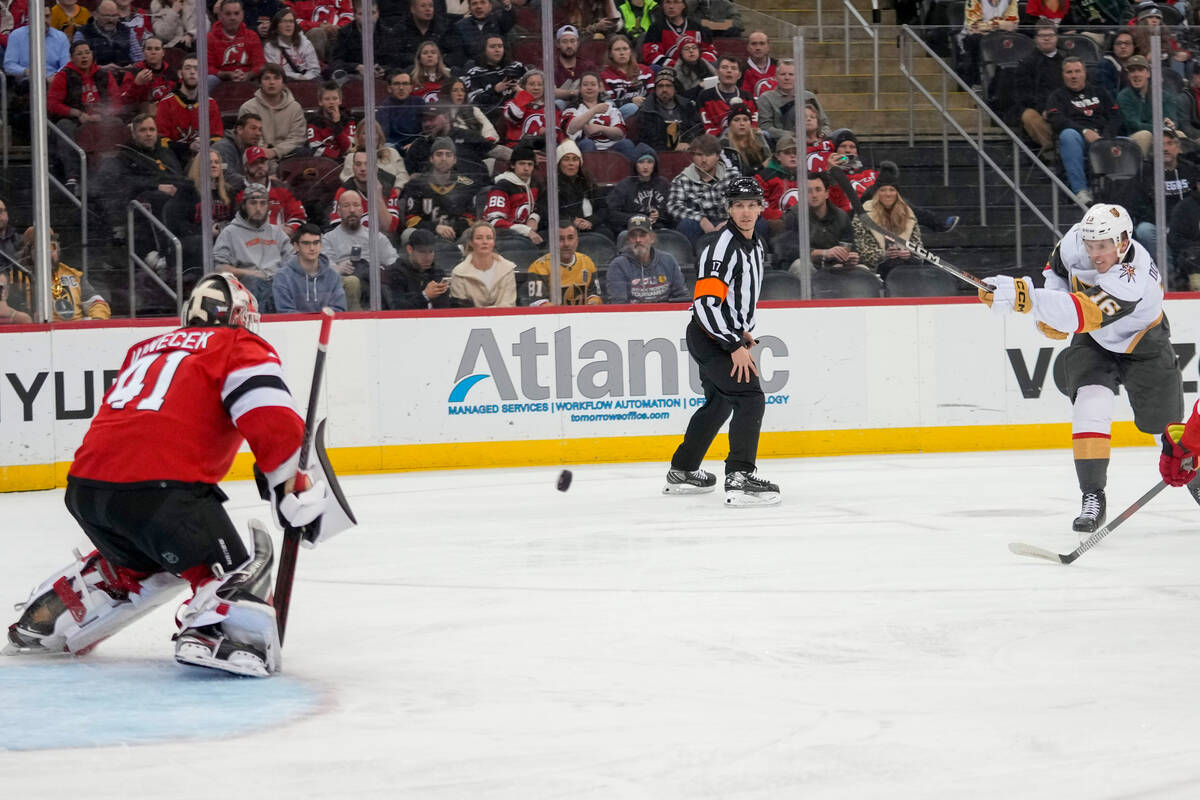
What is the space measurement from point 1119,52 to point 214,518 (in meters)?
8.02

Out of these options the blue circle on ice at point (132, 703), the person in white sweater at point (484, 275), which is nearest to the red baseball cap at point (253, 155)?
the person in white sweater at point (484, 275)

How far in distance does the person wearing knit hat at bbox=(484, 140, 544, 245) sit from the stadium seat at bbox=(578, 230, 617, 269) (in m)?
0.28

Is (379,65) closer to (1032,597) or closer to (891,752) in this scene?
(1032,597)

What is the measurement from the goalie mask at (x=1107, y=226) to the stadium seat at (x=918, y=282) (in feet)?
12.3

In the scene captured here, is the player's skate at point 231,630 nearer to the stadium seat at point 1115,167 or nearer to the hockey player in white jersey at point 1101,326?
the hockey player in white jersey at point 1101,326

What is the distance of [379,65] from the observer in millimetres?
9047

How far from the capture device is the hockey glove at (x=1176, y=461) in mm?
4895

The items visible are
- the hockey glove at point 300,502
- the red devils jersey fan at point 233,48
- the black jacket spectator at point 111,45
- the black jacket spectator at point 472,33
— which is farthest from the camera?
the black jacket spectator at point 472,33

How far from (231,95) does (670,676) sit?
633cm

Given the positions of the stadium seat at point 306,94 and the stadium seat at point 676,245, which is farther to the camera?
the stadium seat at point 676,245

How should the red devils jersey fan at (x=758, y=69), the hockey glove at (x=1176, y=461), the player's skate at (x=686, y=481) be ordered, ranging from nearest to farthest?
the hockey glove at (x=1176, y=461) < the player's skate at (x=686, y=481) < the red devils jersey fan at (x=758, y=69)

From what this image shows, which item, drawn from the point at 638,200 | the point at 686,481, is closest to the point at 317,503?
the point at 686,481

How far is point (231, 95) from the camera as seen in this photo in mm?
8875

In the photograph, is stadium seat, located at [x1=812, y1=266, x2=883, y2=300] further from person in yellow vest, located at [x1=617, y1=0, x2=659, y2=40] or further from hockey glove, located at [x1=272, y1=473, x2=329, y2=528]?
hockey glove, located at [x1=272, y1=473, x2=329, y2=528]
